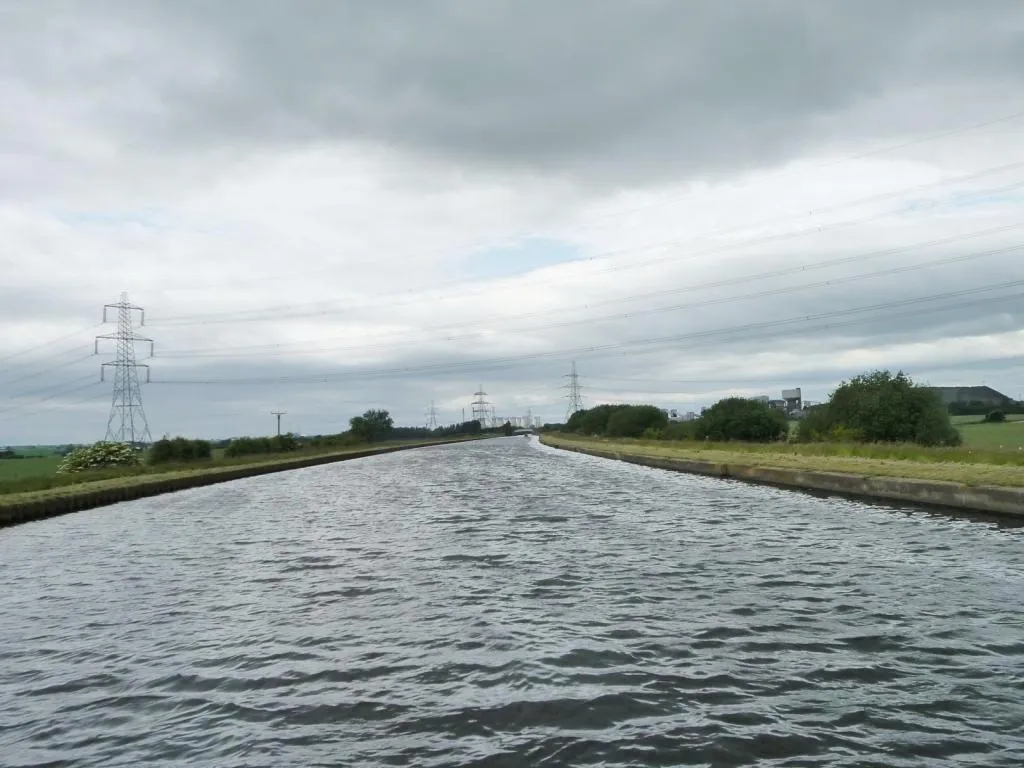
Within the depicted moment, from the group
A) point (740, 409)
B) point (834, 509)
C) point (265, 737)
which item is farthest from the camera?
point (740, 409)

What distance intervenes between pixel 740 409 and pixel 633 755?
61889 millimetres

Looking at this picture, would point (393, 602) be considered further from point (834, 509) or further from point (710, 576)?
point (834, 509)

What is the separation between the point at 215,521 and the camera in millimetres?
24297

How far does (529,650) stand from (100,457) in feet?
153

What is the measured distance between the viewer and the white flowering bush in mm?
47625

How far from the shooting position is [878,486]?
81.6ft

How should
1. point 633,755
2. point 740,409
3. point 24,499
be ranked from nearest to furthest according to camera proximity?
point 633,755, point 24,499, point 740,409

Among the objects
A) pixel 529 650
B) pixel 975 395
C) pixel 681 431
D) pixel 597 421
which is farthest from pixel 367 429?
pixel 529 650

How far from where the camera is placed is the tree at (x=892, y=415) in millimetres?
42750

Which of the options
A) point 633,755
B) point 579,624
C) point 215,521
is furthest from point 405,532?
point 633,755

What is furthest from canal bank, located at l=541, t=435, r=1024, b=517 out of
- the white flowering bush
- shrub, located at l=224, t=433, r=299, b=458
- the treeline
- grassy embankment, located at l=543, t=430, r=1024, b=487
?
shrub, located at l=224, t=433, r=299, b=458

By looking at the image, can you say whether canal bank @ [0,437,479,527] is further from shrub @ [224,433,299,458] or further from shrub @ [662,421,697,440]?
shrub @ [662,421,697,440]

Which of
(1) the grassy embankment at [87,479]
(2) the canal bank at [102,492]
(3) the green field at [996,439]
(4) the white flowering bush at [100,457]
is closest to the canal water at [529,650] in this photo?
(2) the canal bank at [102,492]

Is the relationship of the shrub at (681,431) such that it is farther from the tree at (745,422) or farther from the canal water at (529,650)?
the canal water at (529,650)
